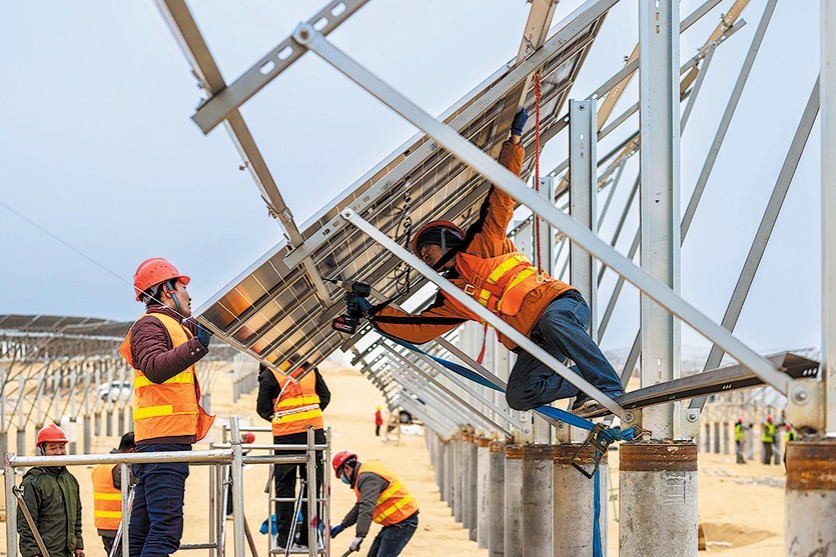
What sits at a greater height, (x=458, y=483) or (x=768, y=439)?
(x=458, y=483)

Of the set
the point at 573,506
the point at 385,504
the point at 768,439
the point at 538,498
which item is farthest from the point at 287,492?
the point at 768,439

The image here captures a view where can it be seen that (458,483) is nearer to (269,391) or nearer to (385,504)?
(385,504)

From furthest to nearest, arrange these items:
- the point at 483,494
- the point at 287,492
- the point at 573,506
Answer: the point at 483,494 < the point at 287,492 < the point at 573,506

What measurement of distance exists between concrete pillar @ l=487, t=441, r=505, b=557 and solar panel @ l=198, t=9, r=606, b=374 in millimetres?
3963

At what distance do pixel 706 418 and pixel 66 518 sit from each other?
4363cm

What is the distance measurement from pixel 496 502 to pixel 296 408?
11.8 feet

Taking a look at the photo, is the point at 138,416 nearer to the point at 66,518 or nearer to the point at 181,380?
the point at 181,380

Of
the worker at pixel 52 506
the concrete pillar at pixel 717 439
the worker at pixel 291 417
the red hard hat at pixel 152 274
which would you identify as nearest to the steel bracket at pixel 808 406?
the red hard hat at pixel 152 274

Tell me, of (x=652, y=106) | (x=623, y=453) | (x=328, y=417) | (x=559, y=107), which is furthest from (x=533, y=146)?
(x=328, y=417)

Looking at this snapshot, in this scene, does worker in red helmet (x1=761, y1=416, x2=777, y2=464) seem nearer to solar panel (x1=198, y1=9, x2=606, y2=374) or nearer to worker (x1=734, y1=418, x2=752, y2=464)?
worker (x1=734, y1=418, x2=752, y2=464)

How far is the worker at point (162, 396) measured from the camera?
17.3 ft

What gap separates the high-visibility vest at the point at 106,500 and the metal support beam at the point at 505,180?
5.03 meters

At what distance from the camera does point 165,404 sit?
5.52m

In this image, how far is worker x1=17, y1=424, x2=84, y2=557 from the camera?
23.6 feet
